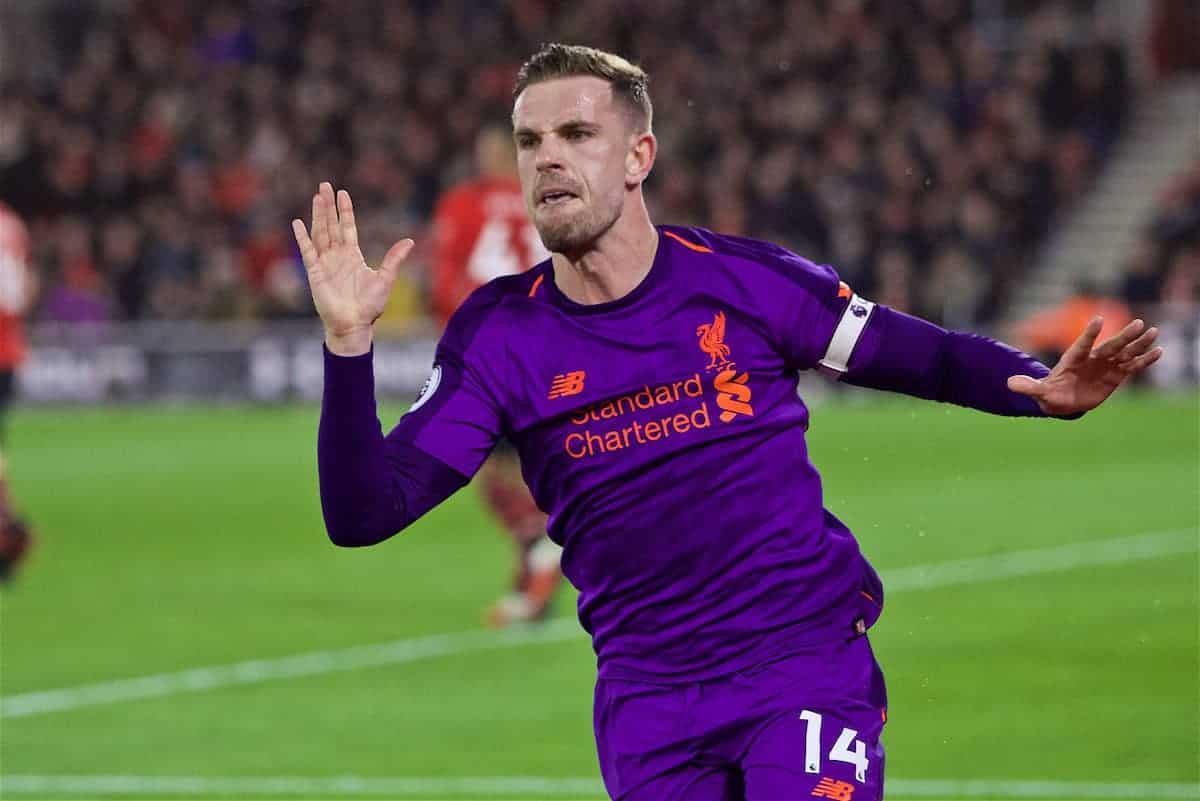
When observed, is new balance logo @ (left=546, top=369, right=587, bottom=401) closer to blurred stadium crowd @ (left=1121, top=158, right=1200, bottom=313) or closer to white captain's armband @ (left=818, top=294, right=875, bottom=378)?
white captain's armband @ (left=818, top=294, right=875, bottom=378)

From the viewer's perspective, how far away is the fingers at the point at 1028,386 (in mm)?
4332

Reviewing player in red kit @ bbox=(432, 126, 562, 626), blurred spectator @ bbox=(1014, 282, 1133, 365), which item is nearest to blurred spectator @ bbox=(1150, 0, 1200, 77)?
blurred spectator @ bbox=(1014, 282, 1133, 365)

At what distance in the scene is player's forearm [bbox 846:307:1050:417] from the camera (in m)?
4.41

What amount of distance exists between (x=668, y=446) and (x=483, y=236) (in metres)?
6.80

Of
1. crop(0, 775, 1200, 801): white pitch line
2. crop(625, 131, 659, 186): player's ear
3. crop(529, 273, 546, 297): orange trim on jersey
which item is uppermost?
crop(625, 131, 659, 186): player's ear

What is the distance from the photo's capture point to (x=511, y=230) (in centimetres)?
1099

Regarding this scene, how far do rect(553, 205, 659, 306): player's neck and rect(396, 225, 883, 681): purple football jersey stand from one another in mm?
30

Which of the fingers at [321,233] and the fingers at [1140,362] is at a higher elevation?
the fingers at [321,233]

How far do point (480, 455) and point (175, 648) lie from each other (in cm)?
619

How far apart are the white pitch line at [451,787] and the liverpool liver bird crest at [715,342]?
309cm

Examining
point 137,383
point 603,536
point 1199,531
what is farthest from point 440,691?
point 137,383

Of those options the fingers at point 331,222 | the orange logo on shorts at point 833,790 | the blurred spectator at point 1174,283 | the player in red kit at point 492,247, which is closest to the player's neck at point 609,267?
the fingers at point 331,222

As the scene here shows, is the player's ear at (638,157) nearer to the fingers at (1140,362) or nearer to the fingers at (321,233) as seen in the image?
→ the fingers at (321,233)

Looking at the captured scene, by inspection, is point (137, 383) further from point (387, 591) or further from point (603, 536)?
point (603, 536)
